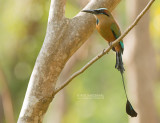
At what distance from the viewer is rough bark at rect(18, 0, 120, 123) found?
3379 millimetres

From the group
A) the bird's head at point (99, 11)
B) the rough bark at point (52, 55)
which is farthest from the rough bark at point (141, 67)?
the rough bark at point (52, 55)

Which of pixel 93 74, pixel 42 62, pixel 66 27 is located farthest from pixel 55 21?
pixel 93 74

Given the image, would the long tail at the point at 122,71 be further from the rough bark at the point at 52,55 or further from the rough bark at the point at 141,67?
the rough bark at the point at 141,67

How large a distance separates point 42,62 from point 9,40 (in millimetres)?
7273

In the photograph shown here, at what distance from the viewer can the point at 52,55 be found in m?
3.49

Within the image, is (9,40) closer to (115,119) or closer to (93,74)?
(93,74)

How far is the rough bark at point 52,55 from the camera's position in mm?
3379

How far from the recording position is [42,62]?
347 centimetres

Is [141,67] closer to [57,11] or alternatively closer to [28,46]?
[28,46]

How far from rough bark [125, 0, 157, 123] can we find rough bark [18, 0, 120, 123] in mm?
3879

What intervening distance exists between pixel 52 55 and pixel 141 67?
4335 millimetres

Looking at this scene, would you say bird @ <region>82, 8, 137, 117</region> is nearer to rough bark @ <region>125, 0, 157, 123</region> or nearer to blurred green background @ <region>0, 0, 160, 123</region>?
rough bark @ <region>125, 0, 157, 123</region>

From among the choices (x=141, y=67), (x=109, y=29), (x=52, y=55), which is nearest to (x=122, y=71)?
(x=109, y=29)


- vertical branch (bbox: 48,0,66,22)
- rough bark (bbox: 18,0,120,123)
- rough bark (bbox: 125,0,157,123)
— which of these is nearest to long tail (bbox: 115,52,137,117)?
rough bark (bbox: 18,0,120,123)
